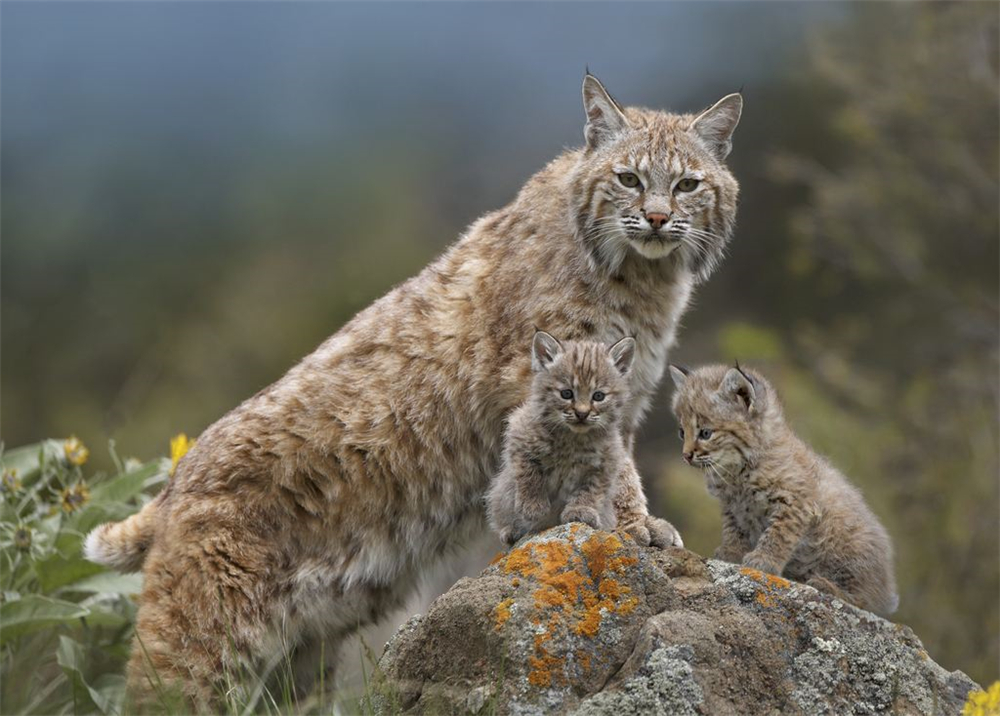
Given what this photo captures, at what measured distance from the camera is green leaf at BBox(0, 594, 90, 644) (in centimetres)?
707

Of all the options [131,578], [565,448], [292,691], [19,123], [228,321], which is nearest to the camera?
[565,448]

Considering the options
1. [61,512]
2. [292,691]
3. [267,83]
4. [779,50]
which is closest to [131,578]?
[61,512]

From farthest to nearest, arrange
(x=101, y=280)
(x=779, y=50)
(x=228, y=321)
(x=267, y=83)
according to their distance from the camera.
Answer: (x=267, y=83) < (x=101, y=280) < (x=779, y=50) < (x=228, y=321)

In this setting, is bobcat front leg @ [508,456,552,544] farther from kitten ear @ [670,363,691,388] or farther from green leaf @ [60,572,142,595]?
green leaf @ [60,572,142,595]

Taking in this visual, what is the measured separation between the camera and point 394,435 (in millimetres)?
6797

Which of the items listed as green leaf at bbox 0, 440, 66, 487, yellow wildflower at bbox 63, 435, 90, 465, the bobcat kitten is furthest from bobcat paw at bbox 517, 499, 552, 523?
green leaf at bbox 0, 440, 66, 487

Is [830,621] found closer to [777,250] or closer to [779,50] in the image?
[777,250]

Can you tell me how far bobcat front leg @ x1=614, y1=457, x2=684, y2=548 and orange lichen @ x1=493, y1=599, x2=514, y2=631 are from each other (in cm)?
96

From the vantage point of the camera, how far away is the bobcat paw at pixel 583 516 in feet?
19.1

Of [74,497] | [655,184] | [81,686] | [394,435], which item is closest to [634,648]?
[394,435]

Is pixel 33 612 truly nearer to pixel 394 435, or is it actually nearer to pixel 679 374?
pixel 394 435

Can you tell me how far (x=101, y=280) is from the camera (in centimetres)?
3134

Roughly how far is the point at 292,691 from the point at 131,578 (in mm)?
1489

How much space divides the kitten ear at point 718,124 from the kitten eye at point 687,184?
1.17 ft
